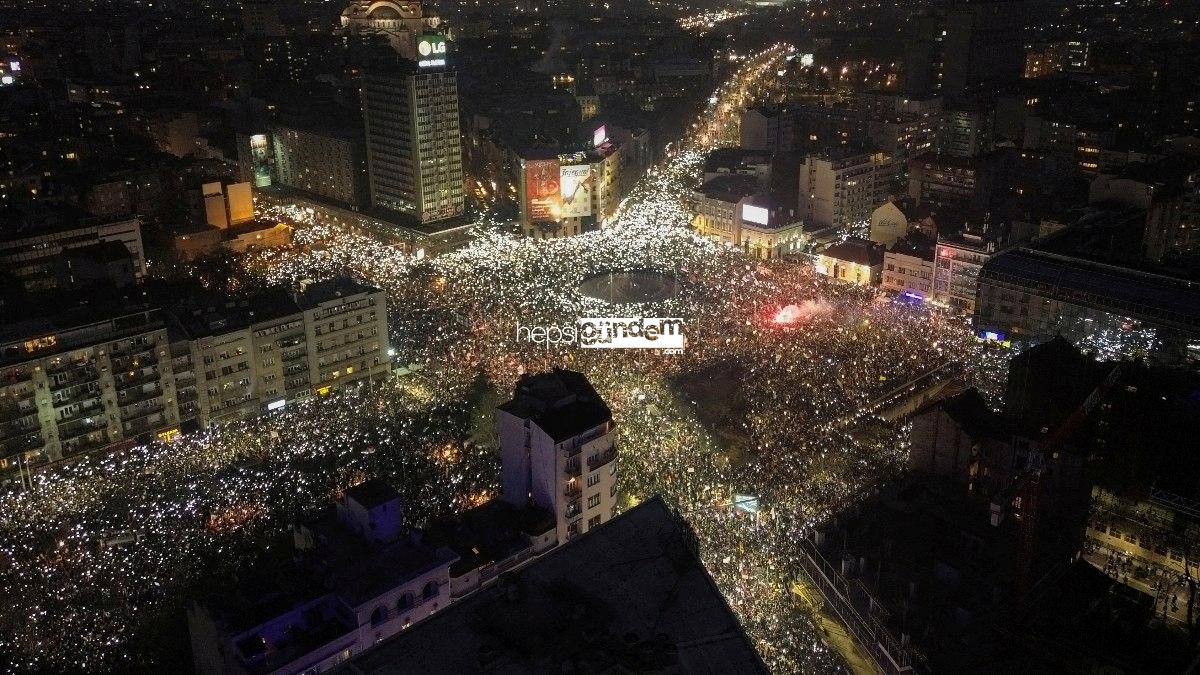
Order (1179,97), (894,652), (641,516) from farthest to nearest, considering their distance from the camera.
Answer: (1179,97)
(894,652)
(641,516)

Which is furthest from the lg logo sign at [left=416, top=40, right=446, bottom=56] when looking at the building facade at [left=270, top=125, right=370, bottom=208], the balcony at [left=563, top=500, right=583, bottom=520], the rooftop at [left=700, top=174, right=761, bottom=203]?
the balcony at [left=563, top=500, right=583, bottom=520]

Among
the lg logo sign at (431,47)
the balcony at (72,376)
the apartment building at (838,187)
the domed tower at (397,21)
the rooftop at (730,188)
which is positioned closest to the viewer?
the balcony at (72,376)

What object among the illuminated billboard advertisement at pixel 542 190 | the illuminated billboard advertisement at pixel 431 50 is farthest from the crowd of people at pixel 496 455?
the illuminated billboard advertisement at pixel 431 50

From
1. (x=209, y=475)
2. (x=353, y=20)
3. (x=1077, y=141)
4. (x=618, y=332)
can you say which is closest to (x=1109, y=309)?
(x=618, y=332)

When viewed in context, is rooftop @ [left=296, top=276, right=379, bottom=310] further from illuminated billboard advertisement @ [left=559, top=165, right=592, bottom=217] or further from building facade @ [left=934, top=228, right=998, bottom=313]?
building facade @ [left=934, top=228, right=998, bottom=313]

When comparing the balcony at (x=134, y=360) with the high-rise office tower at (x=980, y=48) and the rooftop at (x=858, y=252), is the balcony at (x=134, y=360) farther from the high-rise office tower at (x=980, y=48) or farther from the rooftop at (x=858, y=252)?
the high-rise office tower at (x=980, y=48)

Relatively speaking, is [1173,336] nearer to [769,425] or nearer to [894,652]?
[769,425]
